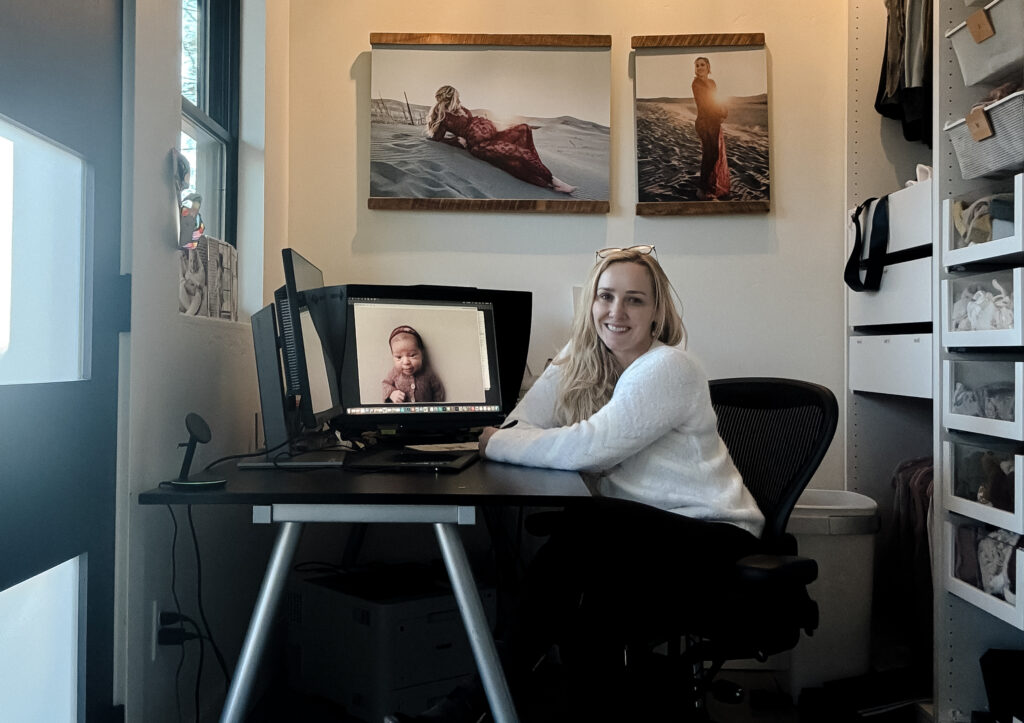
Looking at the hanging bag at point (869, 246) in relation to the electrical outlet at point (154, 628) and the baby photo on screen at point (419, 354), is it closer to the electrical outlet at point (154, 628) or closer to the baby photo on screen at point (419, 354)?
the baby photo on screen at point (419, 354)

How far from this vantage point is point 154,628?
6.08ft

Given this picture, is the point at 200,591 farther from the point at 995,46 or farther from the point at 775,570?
the point at 995,46

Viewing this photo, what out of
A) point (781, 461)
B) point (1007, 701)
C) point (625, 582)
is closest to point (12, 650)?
point (625, 582)

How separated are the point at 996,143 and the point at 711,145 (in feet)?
3.35

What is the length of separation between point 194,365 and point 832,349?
2.01 m

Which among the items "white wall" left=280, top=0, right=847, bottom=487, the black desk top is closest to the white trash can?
"white wall" left=280, top=0, right=847, bottom=487

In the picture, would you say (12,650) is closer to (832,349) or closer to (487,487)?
(487,487)

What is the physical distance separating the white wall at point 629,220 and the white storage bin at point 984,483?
2.30 feet

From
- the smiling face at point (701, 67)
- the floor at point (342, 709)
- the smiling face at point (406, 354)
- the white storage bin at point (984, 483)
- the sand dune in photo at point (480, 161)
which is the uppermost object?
the smiling face at point (701, 67)

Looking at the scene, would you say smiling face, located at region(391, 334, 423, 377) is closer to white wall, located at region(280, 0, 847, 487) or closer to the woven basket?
white wall, located at region(280, 0, 847, 487)

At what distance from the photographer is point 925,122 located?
8.71 ft

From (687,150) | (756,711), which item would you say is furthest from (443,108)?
(756,711)

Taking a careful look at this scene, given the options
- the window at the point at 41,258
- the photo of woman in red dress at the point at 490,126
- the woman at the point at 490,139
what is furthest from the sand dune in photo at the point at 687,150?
the window at the point at 41,258

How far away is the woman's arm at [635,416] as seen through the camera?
6.09 feet
